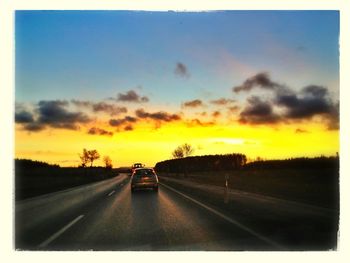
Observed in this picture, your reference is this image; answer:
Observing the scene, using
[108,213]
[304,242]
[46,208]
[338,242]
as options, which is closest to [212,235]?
[304,242]

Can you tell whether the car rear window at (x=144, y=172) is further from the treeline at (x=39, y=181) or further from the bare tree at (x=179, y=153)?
the bare tree at (x=179, y=153)

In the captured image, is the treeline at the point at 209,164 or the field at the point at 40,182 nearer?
the field at the point at 40,182

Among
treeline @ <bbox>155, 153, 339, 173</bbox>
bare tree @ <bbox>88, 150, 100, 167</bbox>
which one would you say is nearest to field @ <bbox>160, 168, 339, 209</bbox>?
treeline @ <bbox>155, 153, 339, 173</bbox>

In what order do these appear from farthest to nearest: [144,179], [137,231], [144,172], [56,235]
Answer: [144,172]
[144,179]
[137,231]
[56,235]

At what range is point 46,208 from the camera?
1678cm

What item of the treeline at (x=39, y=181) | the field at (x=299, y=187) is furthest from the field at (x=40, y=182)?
the field at (x=299, y=187)

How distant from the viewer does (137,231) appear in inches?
422

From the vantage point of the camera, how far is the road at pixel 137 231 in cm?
891

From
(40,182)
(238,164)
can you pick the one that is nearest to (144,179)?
(40,182)

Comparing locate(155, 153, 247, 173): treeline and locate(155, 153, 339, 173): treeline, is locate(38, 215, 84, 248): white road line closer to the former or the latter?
locate(155, 153, 339, 173): treeline

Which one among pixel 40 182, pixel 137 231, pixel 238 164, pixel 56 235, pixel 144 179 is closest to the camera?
pixel 56 235

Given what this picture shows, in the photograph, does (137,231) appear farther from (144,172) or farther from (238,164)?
(238,164)
